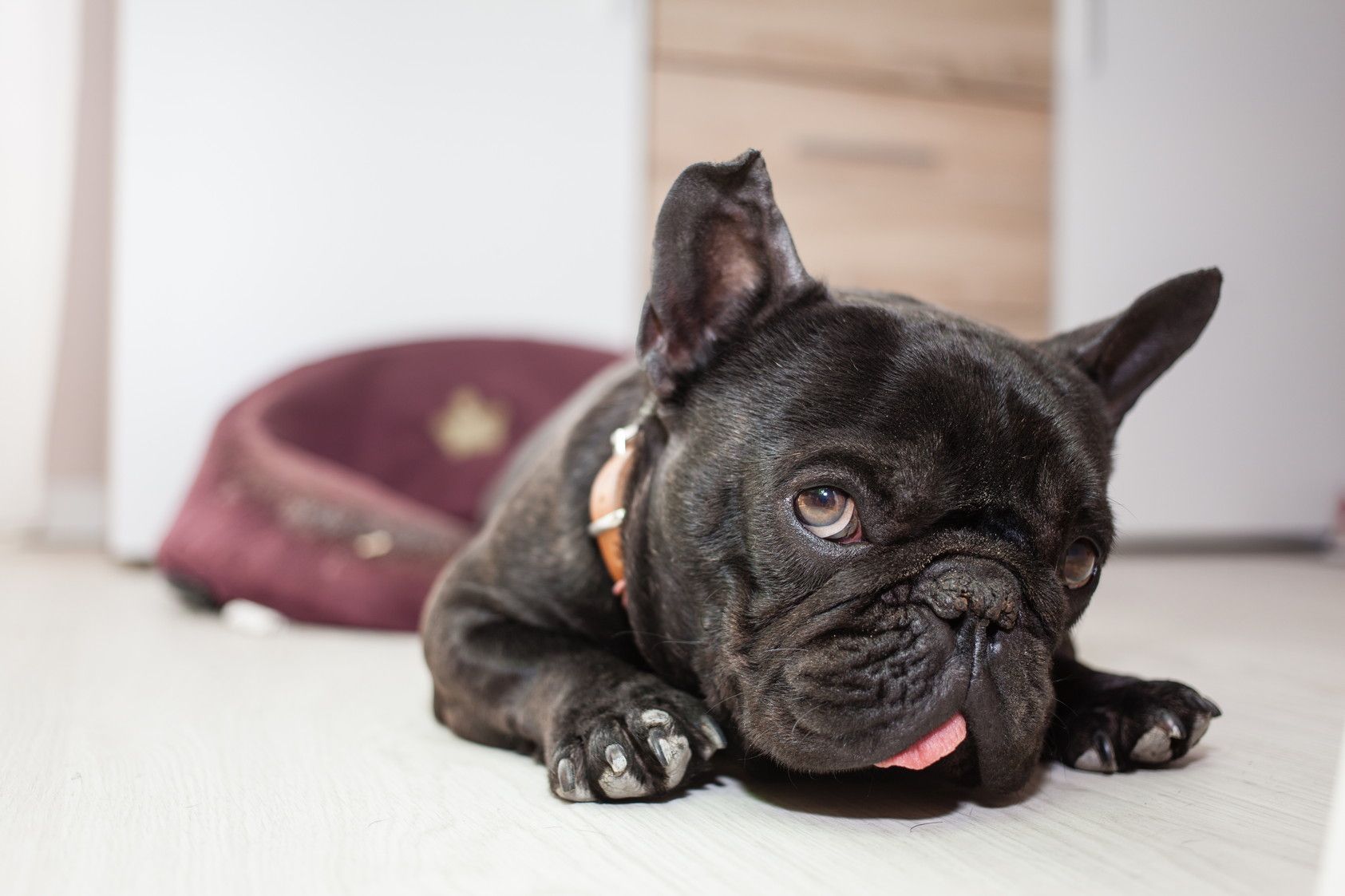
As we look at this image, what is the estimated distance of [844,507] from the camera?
1.24 metres

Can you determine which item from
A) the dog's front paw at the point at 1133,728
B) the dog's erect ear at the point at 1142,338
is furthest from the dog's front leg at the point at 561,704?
the dog's erect ear at the point at 1142,338

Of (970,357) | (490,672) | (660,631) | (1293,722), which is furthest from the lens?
(1293,722)

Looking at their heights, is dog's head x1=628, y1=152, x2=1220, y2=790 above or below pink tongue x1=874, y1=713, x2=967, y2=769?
above

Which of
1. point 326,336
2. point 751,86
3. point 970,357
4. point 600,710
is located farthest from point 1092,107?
point 600,710

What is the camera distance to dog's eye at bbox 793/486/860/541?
1.24 meters

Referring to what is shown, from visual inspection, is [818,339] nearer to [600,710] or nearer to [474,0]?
[600,710]

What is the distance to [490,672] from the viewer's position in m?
1.55

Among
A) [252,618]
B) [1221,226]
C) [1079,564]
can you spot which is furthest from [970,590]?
[1221,226]

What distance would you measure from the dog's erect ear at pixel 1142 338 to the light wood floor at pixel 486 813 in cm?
53

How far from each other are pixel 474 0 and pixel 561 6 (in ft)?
1.07

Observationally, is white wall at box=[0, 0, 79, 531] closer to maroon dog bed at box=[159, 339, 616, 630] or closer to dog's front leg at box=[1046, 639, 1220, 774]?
maroon dog bed at box=[159, 339, 616, 630]

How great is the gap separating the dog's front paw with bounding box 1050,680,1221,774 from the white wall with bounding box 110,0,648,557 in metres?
3.07

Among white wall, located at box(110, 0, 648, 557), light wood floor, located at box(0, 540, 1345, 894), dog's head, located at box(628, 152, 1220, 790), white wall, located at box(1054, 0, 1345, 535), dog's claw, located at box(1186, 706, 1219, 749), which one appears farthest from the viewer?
white wall, located at box(1054, 0, 1345, 535)

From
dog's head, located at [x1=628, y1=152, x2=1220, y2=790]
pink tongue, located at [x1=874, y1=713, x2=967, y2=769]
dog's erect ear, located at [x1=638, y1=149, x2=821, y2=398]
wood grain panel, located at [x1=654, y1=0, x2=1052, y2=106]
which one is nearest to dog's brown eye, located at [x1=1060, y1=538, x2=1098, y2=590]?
dog's head, located at [x1=628, y1=152, x2=1220, y2=790]
